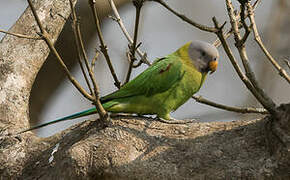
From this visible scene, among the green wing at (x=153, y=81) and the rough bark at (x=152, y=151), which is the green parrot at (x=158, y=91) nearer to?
the green wing at (x=153, y=81)

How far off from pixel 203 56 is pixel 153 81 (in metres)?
0.51

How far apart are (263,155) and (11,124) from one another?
1849 millimetres

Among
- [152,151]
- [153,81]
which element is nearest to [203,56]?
[153,81]

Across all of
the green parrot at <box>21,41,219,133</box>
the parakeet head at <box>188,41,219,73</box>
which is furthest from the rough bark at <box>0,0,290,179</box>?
the parakeet head at <box>188,41,219,73</box>

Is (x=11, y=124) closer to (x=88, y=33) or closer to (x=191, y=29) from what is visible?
(x=88, y=33)

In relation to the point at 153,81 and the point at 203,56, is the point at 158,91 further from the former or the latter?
the point at 203,56

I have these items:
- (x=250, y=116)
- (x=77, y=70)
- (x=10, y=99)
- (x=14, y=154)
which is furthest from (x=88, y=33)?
(x=14, y=154)

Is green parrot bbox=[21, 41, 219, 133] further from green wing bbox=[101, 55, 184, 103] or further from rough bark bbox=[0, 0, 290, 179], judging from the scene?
rough bark bbox=[0, 0, 290, 179]

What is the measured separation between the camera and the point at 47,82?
609 centimetres

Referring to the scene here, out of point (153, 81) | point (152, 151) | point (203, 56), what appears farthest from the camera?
point (203, 56)

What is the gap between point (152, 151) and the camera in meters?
2.89

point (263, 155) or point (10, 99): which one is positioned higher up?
point (10, 99)

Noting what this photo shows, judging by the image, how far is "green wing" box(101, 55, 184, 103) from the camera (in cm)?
361

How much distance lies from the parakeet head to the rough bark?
2.75 feet
